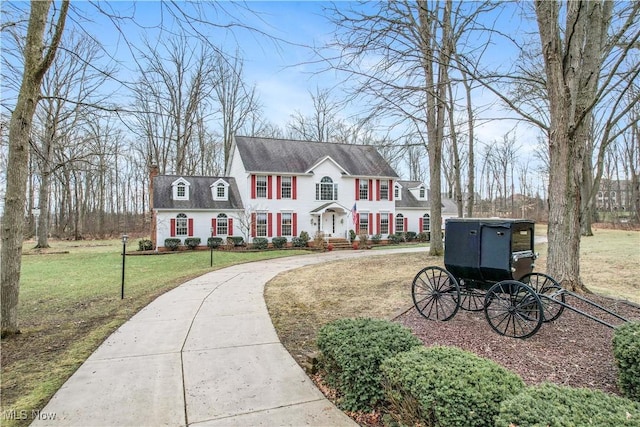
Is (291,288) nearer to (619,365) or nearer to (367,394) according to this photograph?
(367,394)

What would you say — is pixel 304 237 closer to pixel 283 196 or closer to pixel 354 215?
pixel 283 196

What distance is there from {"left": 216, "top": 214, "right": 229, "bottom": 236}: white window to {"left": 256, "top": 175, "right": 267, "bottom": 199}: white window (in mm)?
2759

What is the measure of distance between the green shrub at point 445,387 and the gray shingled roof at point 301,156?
21.0m

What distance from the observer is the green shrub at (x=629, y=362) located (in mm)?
2711

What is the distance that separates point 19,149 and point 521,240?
7116 mm

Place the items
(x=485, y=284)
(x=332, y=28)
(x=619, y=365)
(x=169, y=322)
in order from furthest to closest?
(x=332, y=28), (x=169, y=322), (x=485, y=284), (x=619, y=365)

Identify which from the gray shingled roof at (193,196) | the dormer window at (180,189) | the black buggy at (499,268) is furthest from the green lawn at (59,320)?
the dormer window at (180,189)

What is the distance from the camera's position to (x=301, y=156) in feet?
83.1

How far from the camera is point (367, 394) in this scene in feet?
9.52

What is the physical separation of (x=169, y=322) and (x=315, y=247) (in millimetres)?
17123

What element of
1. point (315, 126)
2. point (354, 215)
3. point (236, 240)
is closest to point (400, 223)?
point (354, 215)

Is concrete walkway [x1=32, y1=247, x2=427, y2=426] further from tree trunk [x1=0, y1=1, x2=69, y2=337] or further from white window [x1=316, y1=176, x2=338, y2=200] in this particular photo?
white window [x1=316, y1=176, x2=338, y2=200]

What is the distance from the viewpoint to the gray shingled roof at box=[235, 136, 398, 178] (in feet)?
78.0

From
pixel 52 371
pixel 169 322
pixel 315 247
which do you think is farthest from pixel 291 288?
pixel 315 247
